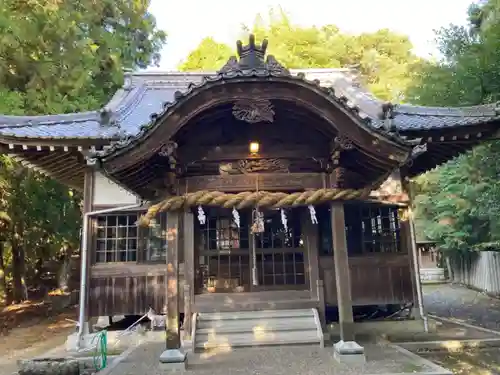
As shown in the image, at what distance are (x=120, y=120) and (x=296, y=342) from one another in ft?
22.0

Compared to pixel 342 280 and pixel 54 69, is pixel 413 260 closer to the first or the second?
pixel 342 280

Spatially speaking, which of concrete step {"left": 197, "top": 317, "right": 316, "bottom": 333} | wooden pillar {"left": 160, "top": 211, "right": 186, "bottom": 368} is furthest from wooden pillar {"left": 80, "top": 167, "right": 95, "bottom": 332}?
wooden pillar {"left": 160, "top": 211, "right": 186, "bottom": 368}

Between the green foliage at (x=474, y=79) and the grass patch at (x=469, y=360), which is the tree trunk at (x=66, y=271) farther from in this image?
the grass patch at (x=469, y=360)

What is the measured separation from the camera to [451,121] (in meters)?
9.11

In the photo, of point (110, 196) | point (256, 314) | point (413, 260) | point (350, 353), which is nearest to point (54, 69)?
point (110, 196)

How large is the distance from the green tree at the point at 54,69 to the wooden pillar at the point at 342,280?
27.5 feet

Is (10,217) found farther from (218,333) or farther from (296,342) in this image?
(296,342)

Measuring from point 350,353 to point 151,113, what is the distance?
308 inches

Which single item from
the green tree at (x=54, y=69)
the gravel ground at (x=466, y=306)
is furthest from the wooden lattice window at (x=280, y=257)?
the green tree at (x=54, y=69)

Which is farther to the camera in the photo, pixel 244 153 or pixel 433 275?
pixel 433 275

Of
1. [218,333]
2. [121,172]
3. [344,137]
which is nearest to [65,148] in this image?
[121,172]

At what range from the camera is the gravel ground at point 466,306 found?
12.3 m

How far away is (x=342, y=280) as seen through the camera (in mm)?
6910

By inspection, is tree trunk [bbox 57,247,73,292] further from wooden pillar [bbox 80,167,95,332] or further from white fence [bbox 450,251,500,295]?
white fence [bbox 450,251,500,295]
